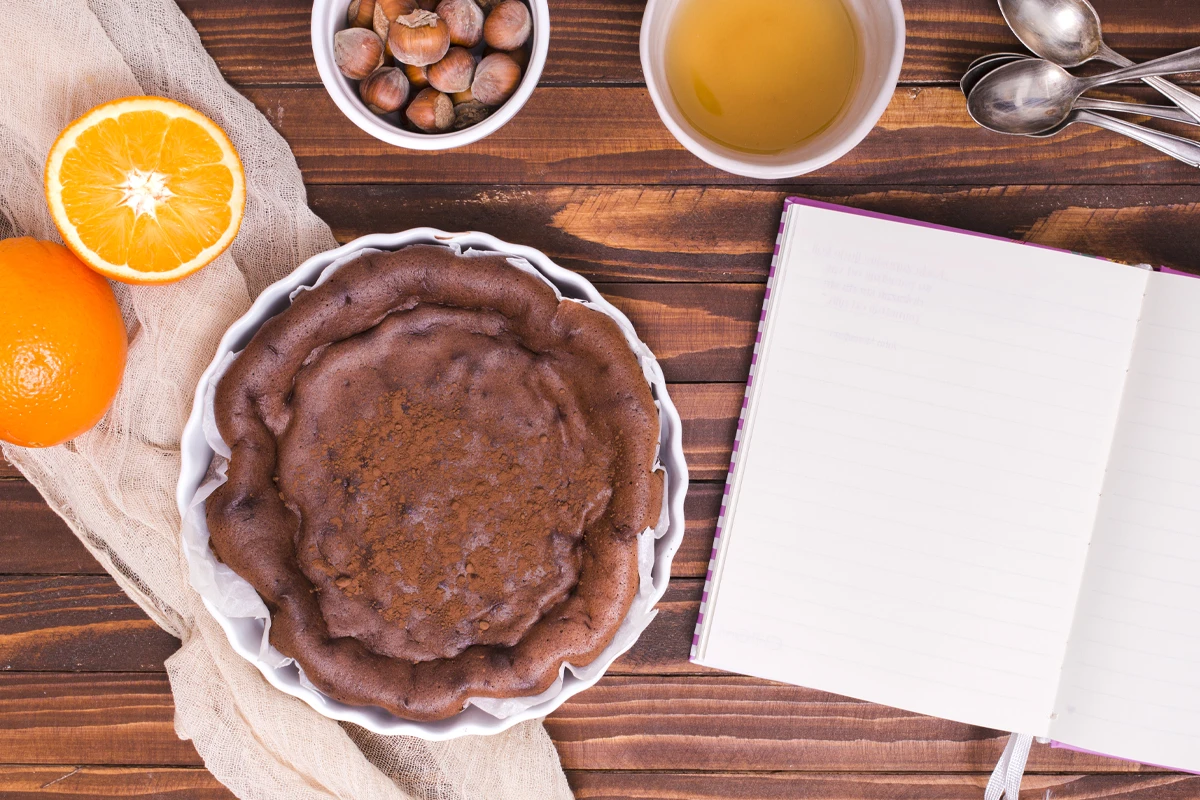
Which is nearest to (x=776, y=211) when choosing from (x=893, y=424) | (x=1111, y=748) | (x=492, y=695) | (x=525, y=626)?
(x=893, y=424)

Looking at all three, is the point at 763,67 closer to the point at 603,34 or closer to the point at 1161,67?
the point at 603,34

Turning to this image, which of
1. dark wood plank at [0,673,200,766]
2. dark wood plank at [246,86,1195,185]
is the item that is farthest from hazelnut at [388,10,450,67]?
dark wood plank at [0,673,200,766]

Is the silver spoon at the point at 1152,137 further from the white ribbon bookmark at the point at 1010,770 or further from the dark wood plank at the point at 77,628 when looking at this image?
the dark wood plank at the point at 77,628

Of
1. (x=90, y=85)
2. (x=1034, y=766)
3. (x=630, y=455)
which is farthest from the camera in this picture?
(x=1034, y=766)

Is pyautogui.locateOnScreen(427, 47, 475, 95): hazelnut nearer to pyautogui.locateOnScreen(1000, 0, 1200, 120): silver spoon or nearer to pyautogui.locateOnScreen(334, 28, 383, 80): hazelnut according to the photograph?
pyautogui.locateOnScreen(334, 28, 383, 80): hazelnut

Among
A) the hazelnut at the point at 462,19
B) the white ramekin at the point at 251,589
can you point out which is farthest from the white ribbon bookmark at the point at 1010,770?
the hazelnut at the point at 462,19

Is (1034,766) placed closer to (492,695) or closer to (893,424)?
(893,424)
